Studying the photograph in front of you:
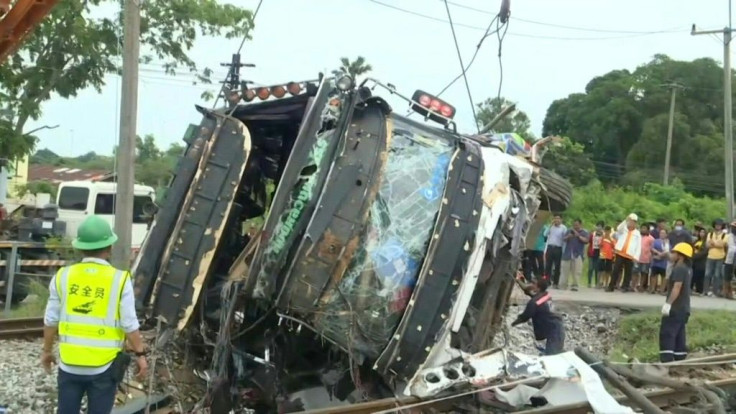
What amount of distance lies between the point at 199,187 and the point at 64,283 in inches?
54.4

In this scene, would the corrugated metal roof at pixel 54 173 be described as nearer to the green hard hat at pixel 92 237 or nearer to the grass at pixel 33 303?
the grass at pixel 33 303

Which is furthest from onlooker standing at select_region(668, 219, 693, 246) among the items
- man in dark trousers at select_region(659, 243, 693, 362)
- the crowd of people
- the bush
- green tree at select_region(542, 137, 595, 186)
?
green tree at select_region(542, 137, 595, 186)

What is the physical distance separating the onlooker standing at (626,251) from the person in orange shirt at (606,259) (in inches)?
12.4

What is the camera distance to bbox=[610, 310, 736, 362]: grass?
11617 mm

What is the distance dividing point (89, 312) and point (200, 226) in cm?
127

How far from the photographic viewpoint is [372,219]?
6016mm

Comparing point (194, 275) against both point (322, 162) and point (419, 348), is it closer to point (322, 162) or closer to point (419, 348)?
point (322, 162)

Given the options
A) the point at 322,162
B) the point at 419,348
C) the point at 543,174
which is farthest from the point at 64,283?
the point at 543,174

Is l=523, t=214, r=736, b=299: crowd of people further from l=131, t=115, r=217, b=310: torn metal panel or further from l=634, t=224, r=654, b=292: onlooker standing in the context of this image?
l=131, t=115, r=217, b=310: torn metal panel

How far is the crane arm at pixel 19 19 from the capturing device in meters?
7.67

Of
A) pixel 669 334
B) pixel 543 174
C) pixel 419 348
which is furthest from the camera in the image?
pixel 669 334

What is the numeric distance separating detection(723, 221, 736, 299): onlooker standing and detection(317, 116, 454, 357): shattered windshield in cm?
1226

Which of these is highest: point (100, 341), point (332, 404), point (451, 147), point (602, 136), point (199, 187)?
point (602, 136)

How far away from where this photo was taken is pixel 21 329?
10758 mm
